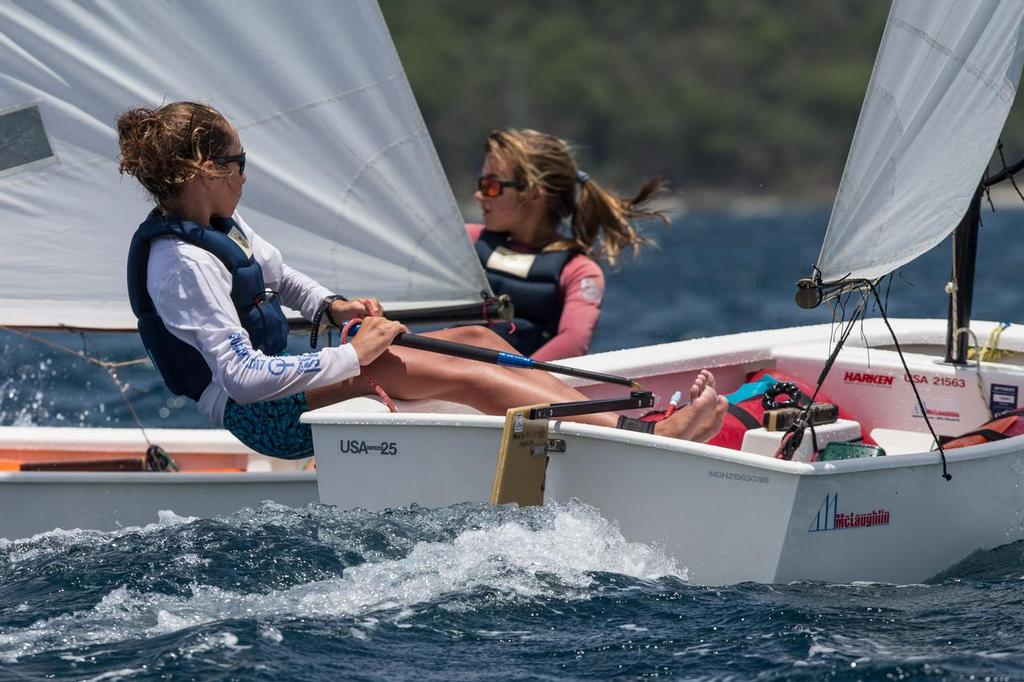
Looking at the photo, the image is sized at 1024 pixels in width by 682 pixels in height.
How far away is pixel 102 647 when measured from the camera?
9.71 ft

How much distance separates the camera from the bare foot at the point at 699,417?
3.54 m

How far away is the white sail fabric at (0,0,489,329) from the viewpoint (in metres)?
4.29

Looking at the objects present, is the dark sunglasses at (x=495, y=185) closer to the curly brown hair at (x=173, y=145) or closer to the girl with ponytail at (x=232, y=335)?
the girl with ponytail at (x=232, y=335)

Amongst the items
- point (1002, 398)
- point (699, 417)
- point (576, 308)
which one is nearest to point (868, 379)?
point (1002, 398)

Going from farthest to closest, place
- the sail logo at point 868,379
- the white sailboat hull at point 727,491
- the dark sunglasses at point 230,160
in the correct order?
1. the sail logo at point 868,379
2. the dark sunglasses at point 230,160
3. the white sailboat hull at point 727,491

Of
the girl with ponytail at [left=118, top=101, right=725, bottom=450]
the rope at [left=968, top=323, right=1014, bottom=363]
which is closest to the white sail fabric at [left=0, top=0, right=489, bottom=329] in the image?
the girl with ponytail at [left=118, top=101, right=725, bottom=450]

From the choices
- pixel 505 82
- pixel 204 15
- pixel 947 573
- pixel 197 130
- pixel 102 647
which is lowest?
pixel 102 647

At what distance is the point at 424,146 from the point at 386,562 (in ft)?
5.27

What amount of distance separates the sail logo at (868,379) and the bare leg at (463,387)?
984mm

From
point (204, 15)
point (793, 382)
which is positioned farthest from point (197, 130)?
point (793, 382)

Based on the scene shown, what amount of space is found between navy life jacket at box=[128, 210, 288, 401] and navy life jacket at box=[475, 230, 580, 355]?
4.70 feet

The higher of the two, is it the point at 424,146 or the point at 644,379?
the point at 424,146

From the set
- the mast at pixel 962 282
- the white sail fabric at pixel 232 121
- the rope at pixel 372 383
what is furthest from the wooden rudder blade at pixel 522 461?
the mast at pixel 962 282

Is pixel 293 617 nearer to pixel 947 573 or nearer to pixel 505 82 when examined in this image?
pixel 947 573
